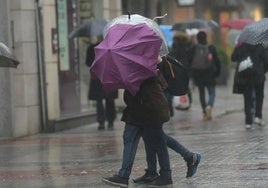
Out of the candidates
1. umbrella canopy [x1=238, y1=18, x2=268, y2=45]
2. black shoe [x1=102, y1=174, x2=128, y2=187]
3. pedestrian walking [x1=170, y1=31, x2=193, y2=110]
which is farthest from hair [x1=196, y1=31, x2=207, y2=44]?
black shoe [x1=102, y1=174, x2=128, y2=187]

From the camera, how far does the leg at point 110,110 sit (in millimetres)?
15138

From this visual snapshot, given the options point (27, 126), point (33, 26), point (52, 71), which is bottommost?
point (27, 126)

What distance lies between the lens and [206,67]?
16438mm

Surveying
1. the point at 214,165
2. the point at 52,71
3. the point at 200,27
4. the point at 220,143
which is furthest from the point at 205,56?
the point at 214,165

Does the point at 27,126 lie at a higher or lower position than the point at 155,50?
lower

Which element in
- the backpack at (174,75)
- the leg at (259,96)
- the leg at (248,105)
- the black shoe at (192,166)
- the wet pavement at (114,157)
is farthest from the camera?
the leg at (259,96)

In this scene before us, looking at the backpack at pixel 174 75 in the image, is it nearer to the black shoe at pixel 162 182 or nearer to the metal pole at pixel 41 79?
the black shoe at pixel 162 182

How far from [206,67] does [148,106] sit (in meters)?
8.51

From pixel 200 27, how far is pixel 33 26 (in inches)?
202

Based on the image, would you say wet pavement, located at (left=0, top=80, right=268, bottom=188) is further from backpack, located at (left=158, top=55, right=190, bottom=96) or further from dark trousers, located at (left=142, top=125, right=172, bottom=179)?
backpack, located at (left=158, top=55, right=190, bottom=96)

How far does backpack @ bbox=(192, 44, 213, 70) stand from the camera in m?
16.4

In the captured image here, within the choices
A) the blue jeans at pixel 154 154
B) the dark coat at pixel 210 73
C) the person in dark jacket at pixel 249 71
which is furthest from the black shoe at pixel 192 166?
the dark coat at pixel 210 73

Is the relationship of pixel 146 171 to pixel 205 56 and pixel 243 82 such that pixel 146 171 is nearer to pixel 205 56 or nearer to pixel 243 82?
pixel 243 82

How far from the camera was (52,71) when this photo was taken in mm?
15086
